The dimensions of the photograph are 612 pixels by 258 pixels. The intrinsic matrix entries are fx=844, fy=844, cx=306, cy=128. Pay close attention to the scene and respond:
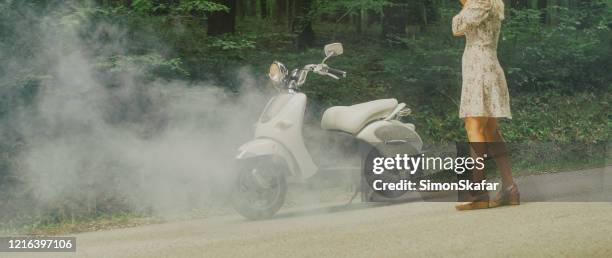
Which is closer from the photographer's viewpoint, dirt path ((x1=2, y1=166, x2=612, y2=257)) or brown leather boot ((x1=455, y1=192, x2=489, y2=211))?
dirt path ((x1=2, y1=166, x2=612, y2=257))

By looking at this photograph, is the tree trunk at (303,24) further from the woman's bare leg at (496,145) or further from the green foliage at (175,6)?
the woman's bare leg at (496,145)

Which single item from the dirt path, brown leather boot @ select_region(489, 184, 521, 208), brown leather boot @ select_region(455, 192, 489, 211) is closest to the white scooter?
the dirt path

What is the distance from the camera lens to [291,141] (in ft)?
25.5

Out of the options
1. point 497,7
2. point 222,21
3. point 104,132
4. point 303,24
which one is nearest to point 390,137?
point 497,7

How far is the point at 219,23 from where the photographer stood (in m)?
14.2

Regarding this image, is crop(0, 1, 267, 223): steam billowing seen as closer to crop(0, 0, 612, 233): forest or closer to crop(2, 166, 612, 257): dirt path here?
crop(0, 0, 612, 233): forest

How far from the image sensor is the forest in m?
9.89

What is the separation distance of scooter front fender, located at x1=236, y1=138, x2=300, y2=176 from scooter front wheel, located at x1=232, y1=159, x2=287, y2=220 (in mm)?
A: 63

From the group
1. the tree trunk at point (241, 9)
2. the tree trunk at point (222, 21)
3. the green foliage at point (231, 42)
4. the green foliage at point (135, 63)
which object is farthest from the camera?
the tree trunk at point (241, 9)

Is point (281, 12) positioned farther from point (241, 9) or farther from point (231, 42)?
point (231, 42)

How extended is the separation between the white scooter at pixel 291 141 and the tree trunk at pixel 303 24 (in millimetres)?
6600

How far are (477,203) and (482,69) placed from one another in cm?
121

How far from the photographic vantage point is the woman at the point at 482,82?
743cm

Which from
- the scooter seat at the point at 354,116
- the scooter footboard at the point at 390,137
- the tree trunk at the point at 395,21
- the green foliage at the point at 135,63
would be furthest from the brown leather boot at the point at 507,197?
the tree trunk at the point at 395,21
